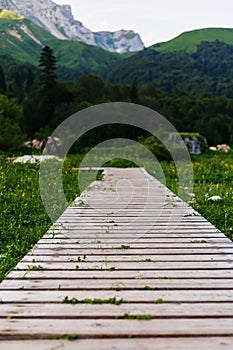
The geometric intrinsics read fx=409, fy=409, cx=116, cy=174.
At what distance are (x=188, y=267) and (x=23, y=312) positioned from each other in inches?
69.2

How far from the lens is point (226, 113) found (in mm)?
71438

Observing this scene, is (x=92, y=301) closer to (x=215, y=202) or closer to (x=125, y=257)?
(x=125, y=257)

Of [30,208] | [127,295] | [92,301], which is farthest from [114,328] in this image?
[30,208]

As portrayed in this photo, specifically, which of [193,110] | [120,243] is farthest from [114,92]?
[120,243]

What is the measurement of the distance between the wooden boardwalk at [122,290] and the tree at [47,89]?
134 feet

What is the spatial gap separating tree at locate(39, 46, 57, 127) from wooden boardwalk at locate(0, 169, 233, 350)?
40825 mm

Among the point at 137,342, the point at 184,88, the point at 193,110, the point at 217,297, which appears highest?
the point at 137,342

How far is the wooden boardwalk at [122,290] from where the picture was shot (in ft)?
8.59

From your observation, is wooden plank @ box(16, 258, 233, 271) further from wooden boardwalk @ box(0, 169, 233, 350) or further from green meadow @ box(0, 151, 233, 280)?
green meadow @ box(0, 151, 233, 280)

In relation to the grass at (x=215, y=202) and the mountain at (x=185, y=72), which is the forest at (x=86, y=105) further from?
the grass at (x=215, y=202)

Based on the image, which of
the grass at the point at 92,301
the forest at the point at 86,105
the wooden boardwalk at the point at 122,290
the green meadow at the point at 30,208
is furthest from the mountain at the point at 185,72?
the grass at the point at 92,301

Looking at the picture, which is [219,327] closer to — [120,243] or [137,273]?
[137,273]

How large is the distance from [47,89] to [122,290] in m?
45.5

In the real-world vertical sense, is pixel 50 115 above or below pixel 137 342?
below
